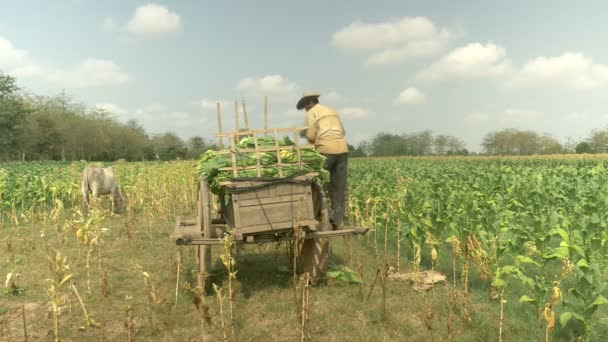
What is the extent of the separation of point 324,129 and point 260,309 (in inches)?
124

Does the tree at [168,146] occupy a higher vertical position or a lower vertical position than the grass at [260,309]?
higher

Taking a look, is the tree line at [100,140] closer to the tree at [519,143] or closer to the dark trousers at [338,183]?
the tree at [519,143]

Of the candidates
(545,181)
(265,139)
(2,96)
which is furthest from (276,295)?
(2,96)

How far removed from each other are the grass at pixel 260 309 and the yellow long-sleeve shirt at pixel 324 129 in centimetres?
188

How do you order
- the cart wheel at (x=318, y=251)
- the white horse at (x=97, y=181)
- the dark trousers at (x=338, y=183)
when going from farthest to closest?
the white horse at (x=97, y=181)
the dark trousers at (x=338, y=183)
the cart wheel at (x=318, y=251)

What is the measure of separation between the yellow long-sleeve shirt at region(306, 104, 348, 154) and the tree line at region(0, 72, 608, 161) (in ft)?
168

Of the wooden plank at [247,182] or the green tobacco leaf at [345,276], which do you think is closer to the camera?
the wooden plank at [247,182]

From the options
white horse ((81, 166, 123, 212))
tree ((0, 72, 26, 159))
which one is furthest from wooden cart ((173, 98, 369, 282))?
tree ((0, 72, 26, 159))

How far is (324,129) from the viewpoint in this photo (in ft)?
23.4

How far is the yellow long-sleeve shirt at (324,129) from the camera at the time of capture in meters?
7.10

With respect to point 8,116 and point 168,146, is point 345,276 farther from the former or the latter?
point 168,146

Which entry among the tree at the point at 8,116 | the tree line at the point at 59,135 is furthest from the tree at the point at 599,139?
the tree at the point at 8,116

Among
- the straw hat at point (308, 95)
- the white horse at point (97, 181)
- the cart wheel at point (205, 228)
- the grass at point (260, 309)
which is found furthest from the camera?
the white horse at point (97, 181)

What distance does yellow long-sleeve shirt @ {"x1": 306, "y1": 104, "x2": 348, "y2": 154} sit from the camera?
710cm
